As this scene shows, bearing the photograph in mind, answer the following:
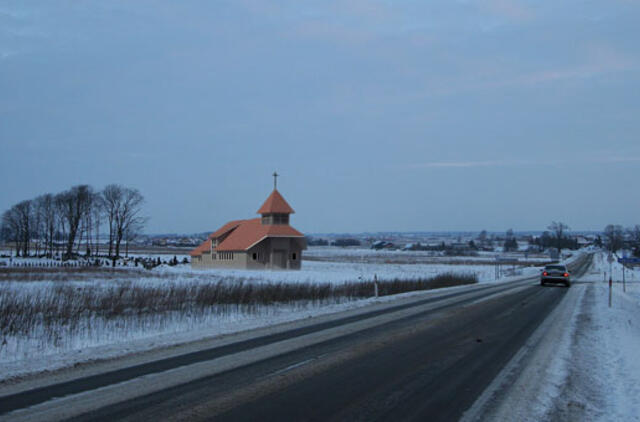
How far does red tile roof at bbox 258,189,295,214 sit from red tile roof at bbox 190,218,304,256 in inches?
60.3

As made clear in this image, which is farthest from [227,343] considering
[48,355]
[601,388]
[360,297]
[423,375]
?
[360,297]

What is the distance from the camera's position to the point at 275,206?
5706cm

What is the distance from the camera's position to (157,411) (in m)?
6.79

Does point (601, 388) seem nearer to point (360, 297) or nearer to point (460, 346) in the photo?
point (460, 346)

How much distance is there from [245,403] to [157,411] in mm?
1150

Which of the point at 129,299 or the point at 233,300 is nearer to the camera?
the point at 129,299

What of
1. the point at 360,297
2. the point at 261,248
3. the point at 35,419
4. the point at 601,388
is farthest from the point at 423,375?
the point at 261,248

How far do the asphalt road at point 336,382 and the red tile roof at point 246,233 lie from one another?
139ft

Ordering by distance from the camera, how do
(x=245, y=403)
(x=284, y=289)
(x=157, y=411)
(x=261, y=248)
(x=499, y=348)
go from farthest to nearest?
(x=261, y=248)
(x=284, y=289)
(x=499, y=348)
(x=245, y=403)
(x=157, y=411)

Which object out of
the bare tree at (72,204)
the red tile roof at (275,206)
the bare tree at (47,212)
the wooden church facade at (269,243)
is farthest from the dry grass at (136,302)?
the bare tree at (47,212)

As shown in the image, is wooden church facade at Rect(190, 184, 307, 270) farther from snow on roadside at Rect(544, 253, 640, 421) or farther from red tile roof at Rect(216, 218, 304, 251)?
snow on roadside at Rect(544, 253, 640, 421)

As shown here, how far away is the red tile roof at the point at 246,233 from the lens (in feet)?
186

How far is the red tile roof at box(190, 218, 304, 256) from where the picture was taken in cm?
5659

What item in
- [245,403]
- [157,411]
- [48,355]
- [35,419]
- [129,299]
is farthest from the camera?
[129,299]
